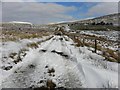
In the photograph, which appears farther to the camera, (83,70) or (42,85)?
(83,70)

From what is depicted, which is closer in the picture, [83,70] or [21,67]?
[83,70]

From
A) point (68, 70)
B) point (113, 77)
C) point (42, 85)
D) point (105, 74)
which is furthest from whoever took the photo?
point (68, 70)

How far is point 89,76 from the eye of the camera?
11.9 meters

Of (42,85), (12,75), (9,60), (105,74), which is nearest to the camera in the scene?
(42,85)

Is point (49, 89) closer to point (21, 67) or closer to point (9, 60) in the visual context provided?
point (21, 67)

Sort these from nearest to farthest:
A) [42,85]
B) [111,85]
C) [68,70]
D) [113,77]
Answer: [111,85] < [42,85] < [113,77] < [68,70]

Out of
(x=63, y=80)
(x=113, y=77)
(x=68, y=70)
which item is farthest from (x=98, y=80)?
(x=68, y=70)

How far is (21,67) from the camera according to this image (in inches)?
593

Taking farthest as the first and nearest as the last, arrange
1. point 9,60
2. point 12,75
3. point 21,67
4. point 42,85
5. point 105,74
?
point 9,60
point 21,67
point 12,75
point 105,74
point 42,85

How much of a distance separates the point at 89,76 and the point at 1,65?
615cm

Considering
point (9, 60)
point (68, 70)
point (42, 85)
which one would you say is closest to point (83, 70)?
point (68, 70)

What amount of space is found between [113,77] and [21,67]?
600cm

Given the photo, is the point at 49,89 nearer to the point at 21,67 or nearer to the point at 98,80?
the point at 98,80

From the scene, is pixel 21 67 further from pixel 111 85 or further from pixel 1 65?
pixel 111 85
